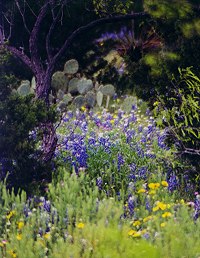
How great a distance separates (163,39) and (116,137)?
6.18ft

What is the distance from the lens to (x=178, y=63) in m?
6.88

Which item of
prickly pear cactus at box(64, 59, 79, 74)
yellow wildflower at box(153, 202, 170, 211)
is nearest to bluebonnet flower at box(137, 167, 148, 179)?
yellow wildflower at box(153, 202, 170, 211)

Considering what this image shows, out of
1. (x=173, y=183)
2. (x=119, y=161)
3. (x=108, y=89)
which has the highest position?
(x=108, y=89)

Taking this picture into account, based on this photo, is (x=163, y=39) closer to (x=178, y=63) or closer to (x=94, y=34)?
(x=178, y=63)

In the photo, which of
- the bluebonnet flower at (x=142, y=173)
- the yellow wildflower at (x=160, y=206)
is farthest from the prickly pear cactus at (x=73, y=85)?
the yellow wildflower at (x=160, y=206)

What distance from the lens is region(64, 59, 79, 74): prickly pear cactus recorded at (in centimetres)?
1223

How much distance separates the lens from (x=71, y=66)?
40.2 ft

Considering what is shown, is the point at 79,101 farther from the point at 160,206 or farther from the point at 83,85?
the point at 160,206

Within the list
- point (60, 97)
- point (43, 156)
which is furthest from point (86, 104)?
point (43, 156)

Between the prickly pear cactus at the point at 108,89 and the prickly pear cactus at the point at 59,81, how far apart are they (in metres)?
0.98

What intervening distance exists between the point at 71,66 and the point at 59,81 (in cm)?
43

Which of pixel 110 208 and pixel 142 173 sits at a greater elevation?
pixel 142 173

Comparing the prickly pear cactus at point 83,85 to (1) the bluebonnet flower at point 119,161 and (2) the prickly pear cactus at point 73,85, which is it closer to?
(2) the prickly pear cactus at point 73,85

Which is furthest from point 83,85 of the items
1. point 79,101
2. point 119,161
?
point 119,161
